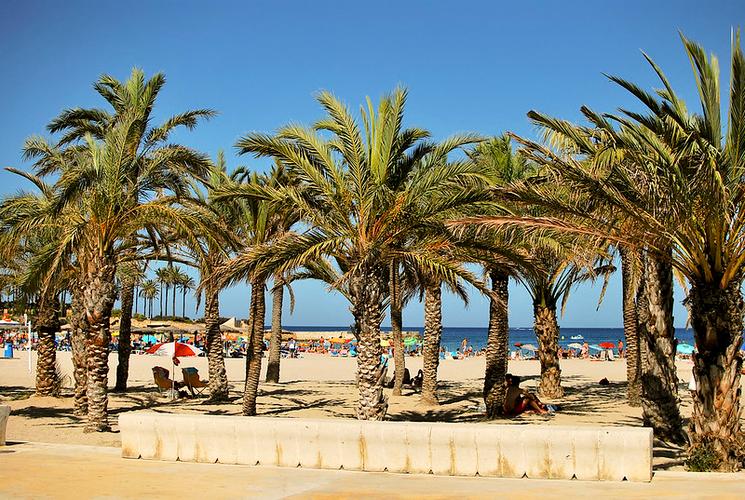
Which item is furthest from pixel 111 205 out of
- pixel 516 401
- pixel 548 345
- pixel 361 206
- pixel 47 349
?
pixel 548 345

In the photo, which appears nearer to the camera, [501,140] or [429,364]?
[501,140]

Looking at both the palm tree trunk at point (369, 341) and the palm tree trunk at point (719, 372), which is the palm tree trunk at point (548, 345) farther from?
the palm tree trunk at point (719, 372)

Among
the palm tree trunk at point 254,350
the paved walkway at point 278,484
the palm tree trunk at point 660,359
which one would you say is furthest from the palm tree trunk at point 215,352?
the palm tree trunk at point 660,359

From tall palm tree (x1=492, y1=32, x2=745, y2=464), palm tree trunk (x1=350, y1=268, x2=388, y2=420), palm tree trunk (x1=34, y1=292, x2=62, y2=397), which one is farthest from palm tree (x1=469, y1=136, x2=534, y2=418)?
palm tree trunk (x1=34, y1=292, x2=62, y2=397)

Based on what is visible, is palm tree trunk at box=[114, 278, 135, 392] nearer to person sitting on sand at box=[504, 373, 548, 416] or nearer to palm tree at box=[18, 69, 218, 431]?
palm tree at box=[18, 69, 218, 431]

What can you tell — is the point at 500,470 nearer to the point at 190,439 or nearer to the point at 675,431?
the point at 190,439

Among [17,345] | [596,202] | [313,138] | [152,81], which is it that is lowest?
[17,345]

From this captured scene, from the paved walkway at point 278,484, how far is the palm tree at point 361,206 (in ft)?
13.3

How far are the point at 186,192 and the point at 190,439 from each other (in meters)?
6.59

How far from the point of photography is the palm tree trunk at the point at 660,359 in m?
13.3

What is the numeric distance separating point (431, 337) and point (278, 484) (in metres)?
10.6

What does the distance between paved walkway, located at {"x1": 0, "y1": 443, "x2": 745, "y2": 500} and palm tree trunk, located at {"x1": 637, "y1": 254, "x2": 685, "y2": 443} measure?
13.4 feet

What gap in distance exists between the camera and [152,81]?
16172mm

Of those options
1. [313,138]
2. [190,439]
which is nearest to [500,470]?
[190,439]
